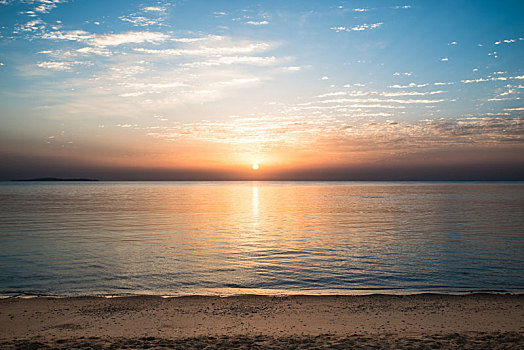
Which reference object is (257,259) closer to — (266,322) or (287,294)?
(287,294)

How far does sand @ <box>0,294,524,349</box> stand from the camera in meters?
9.88

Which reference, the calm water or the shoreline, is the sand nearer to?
the shoreline

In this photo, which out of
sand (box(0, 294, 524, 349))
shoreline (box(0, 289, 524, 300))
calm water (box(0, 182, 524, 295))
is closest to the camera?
sand (box(0, 294, 524, 349))

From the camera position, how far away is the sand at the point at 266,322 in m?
9.88

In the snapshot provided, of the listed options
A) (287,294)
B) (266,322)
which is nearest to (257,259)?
(287,294)

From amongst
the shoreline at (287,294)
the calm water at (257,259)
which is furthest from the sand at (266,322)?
the calm water at (257,259)

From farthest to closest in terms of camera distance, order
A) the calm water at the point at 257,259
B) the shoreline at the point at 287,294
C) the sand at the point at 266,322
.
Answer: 1. the calm water at the point at 257,259
2. the shoreline at the point at 287,294
3. the sand at the point at 266,322

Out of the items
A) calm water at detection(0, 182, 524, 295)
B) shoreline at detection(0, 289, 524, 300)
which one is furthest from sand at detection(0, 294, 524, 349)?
calm water at detection(0, 182, 524, 295)

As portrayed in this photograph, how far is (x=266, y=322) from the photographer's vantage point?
11.9 meters

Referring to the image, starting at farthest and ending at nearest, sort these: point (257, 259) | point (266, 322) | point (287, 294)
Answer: point (257, 259), point (287, 294), point (266, 322)

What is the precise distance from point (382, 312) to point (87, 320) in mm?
9840

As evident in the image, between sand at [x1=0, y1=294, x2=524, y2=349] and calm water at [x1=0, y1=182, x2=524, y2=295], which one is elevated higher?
sand at [x1=0, y1=294, x2=524, y2=349]

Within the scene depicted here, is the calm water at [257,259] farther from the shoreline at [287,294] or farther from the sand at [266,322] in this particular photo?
the sand at [266,322]

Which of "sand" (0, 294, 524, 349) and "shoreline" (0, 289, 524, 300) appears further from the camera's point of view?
"shoreline" (0, 289, 524, 300)
